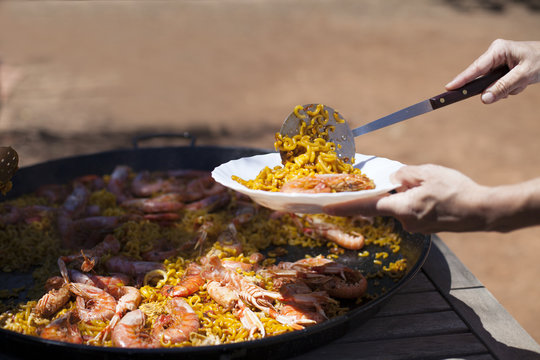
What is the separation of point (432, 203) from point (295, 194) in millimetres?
647

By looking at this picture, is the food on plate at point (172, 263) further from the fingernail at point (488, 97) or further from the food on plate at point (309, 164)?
the fingernail at point (488, 97)

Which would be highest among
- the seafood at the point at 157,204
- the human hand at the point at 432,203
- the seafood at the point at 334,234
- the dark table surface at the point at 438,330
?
the human hand at the point at 432,203

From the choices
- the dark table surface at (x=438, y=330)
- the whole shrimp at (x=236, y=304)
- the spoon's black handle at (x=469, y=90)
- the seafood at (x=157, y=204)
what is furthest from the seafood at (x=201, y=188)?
the spoon's black handle at (x=469, y=90)

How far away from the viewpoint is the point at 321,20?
1862 cm

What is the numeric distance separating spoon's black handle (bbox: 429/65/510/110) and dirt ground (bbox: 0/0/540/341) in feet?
11.0

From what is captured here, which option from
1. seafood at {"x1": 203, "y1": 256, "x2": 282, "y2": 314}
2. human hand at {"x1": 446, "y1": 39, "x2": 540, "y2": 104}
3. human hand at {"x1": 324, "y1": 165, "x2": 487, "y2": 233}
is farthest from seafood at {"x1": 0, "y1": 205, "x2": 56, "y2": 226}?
human hand at {"x1": 446, "y1": 39, "x2": 540, "y2": 104}

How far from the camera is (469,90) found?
9.73 ft

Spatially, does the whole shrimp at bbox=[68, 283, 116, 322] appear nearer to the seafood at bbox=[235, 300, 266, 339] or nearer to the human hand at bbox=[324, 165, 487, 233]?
the seafood at bbox=[235, 300, 266, 339]

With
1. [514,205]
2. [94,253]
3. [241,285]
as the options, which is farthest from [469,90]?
[94,253]

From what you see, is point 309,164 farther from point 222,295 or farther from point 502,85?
point 502,85

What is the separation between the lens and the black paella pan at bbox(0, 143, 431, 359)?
237cm

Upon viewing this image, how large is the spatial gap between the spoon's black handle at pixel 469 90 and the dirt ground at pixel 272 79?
11.0 ft

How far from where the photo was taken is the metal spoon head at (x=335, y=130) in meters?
3.04

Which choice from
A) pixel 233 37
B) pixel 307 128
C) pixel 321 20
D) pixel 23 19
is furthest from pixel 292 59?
pixel 307 128
